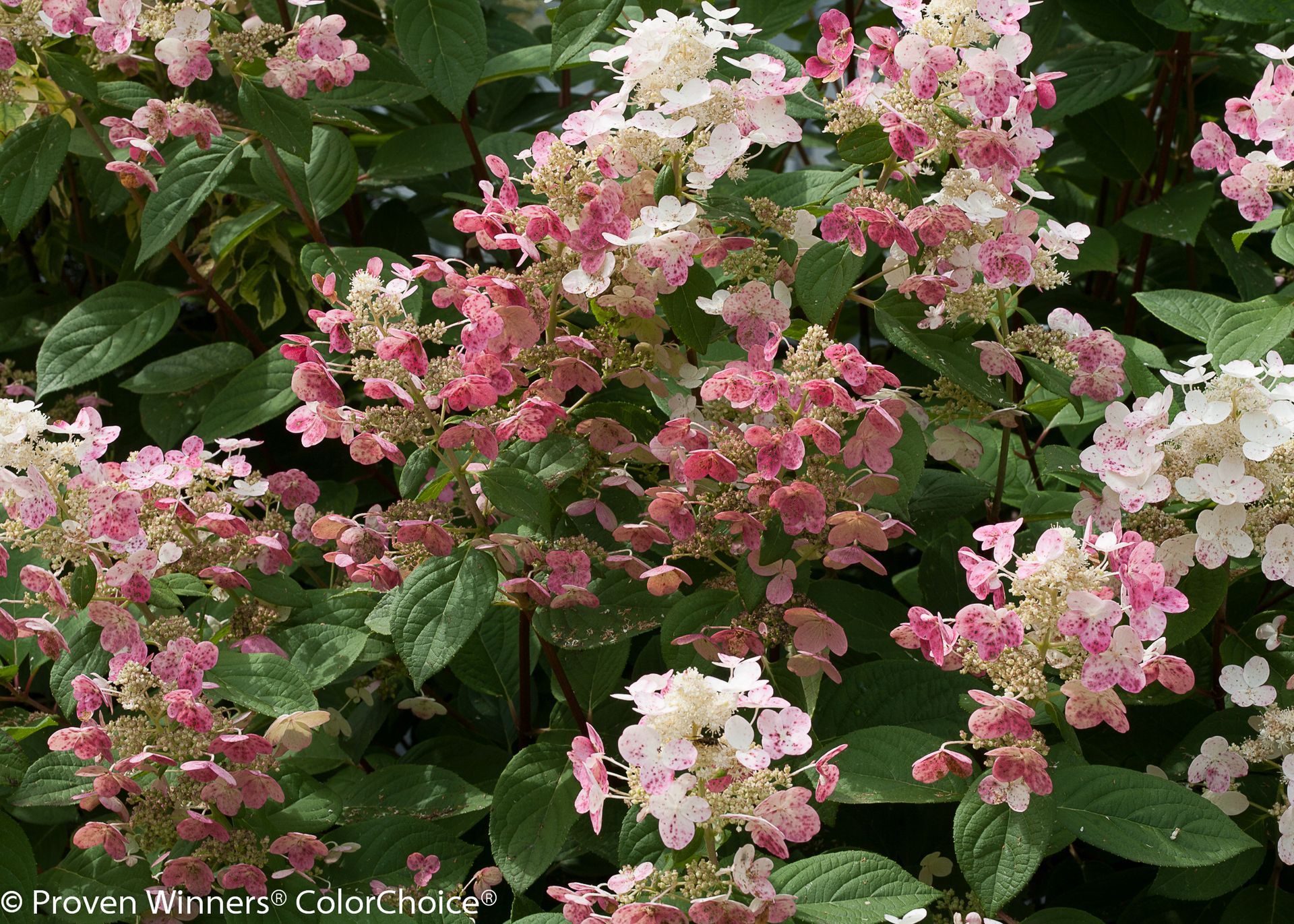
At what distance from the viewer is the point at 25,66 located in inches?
64.2

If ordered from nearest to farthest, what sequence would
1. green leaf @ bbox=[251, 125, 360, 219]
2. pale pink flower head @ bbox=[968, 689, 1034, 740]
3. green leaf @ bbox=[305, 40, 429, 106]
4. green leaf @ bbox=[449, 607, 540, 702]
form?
pale pink flower head @ bbox=[968, 689, 1034, 740]
green leaf @ bbox=[449, 607, 540, 702]
green leaf @ bbox=[251, 125, 360, 219]
green leaf @ bbox=[305, 40, 429, 106]

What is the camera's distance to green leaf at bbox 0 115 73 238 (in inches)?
62.5

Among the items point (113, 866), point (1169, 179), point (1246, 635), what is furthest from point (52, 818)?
point (1169, 179)

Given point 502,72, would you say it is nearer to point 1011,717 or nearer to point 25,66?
point 25,66

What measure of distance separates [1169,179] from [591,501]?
1.36 metres

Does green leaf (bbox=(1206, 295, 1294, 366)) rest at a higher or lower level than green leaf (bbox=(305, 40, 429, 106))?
lower

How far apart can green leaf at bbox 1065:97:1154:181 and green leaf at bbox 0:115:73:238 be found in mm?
1509

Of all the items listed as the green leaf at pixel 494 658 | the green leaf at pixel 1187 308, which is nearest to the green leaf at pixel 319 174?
the green leaf at pixel 494 658

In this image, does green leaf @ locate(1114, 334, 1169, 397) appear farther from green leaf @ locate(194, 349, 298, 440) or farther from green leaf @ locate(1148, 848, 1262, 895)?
green leaf @ locate(194, 349, 298, 440)

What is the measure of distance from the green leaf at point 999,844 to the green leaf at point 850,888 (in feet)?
0.14

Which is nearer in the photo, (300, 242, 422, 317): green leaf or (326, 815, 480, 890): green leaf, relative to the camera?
(326, 815, 480, 890): green leaf

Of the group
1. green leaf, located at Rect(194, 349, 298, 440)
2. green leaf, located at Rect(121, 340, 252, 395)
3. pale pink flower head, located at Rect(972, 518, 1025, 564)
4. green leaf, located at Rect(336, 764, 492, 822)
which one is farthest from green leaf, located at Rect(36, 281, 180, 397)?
pale pink flower head, located at Rect(972, 518, 1025, 564)

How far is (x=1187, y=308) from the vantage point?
147 cm

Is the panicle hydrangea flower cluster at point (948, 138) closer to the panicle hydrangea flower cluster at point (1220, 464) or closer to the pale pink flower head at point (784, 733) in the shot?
the panicle hydrangea flower cluster at point (1220, 464)
